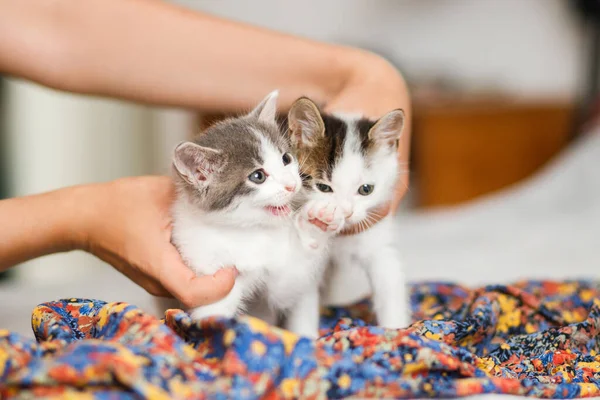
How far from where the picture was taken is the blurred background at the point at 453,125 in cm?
256

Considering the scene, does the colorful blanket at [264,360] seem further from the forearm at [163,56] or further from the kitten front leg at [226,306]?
the forearm at [163,56]

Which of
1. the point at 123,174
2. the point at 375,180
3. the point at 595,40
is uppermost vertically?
the point at 595,40

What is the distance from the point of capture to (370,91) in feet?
4.68

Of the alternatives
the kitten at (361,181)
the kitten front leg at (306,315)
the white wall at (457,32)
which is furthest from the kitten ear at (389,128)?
the white wall at (457,32)

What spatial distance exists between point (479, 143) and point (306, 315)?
269 centimetres

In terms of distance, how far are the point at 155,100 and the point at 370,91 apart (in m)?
0.51

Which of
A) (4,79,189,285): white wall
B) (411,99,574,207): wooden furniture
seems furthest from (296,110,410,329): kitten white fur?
(411,99,574,207): wooden furniture

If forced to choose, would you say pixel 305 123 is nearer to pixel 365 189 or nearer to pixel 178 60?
pixel 365 189

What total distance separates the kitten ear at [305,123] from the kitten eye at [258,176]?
126 millimetres

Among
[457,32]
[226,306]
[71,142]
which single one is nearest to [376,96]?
[226,306]

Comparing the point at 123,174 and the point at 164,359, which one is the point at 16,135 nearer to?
the point at 123,174

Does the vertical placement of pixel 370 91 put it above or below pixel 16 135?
above

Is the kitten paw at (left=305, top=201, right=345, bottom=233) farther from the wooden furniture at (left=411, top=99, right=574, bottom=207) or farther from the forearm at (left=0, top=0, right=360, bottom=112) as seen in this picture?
the wooden furniture at (left=411, top=99, right=574, bottom=207)

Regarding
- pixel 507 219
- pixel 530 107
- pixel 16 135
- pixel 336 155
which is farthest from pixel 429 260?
pixel 16 135
